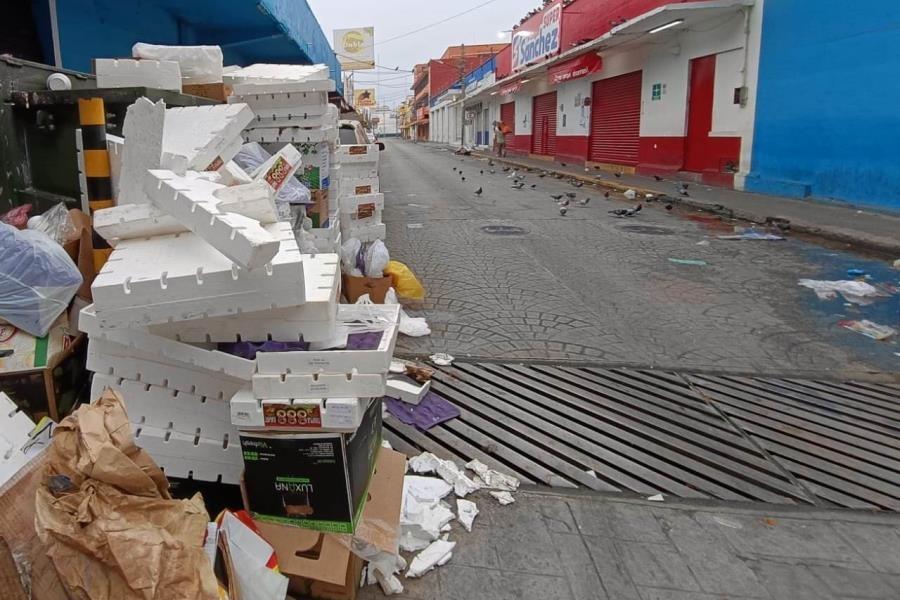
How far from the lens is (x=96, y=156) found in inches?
127

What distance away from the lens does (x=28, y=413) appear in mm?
2727

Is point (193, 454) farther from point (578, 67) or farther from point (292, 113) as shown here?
point (578, 67)

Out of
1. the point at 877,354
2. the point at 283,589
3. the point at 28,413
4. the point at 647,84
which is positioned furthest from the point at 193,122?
the point at 647,84

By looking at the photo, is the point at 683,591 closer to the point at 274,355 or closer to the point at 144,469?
the point at 274,355

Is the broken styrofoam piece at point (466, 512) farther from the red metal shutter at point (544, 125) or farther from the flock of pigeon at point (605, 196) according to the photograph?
the red metal shutter at point (544, 125)

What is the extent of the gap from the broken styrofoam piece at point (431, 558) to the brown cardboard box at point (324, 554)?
121 mm

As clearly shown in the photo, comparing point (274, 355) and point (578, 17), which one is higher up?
point (578, 17)

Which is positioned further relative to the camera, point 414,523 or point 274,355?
point 414,523

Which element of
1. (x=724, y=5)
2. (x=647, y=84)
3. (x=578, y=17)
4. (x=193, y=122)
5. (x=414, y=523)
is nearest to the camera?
(x=414, y=523)

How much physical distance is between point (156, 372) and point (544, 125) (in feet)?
98.9

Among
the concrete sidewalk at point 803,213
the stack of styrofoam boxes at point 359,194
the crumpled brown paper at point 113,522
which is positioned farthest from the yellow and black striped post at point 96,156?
the concrete sidewalk at point 803,213

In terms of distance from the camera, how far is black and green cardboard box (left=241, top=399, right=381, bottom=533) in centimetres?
215

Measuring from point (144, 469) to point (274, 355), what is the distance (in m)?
0.54

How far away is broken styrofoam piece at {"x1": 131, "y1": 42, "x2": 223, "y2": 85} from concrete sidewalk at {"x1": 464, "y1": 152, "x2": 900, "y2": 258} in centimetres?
820
